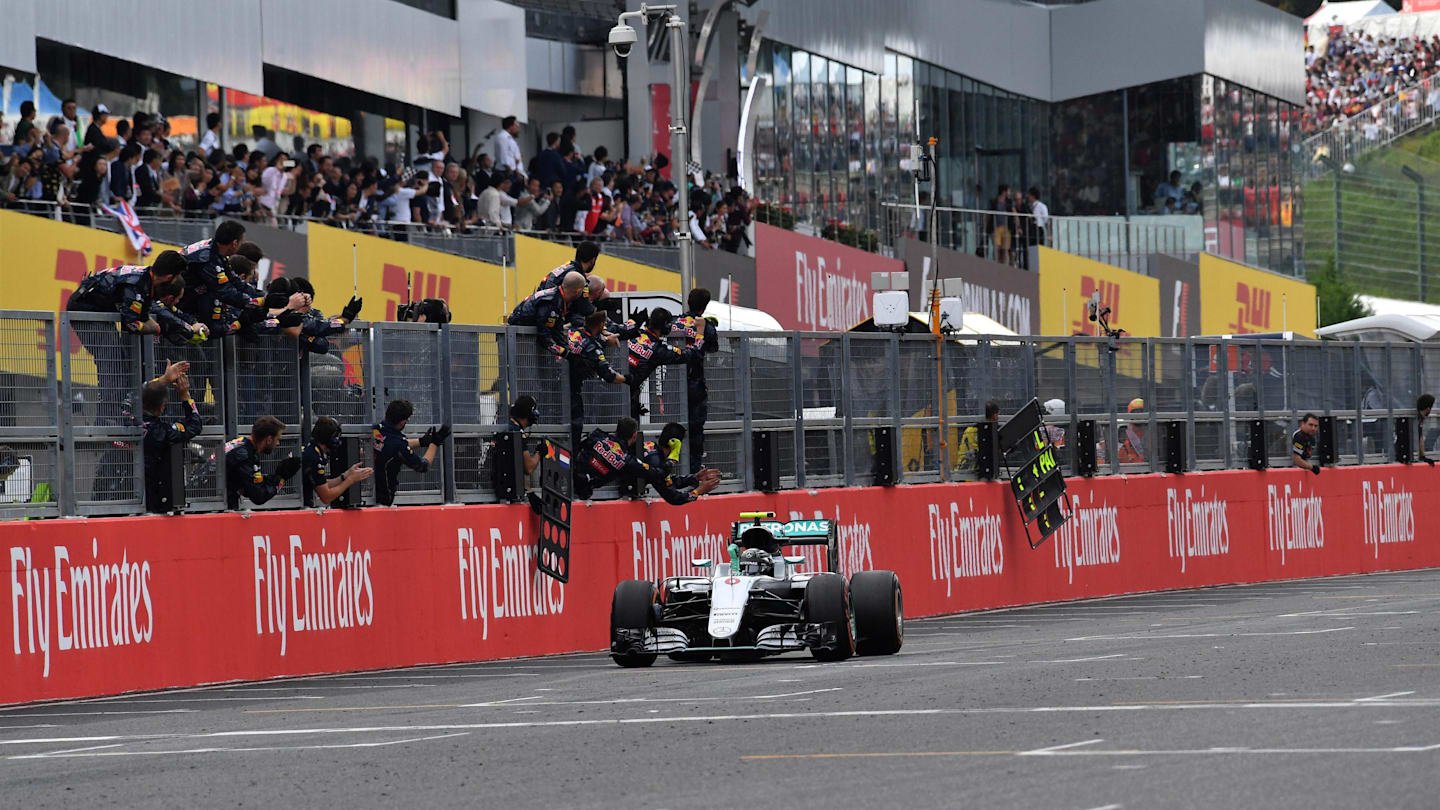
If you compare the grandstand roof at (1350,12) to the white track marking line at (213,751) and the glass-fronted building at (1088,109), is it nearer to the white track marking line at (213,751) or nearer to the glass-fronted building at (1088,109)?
the glass-fronted building at (1088,109)

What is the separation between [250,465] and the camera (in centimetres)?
1591

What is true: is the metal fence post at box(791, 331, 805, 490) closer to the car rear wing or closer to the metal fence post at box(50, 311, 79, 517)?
the car rear wing

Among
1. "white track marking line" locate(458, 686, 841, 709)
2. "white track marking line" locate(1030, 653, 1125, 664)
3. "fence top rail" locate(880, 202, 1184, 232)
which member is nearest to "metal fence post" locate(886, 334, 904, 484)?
"white track marking line" locate(1030, 653, 1125, 664)

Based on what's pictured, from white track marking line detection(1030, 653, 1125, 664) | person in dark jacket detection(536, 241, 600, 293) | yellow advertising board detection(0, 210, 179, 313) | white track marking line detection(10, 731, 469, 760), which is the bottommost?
white track marking line detection(1030, 653, 1125, 664)

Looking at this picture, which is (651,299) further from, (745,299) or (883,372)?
(745,299)

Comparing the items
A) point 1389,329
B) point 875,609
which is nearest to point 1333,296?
point 1389,329

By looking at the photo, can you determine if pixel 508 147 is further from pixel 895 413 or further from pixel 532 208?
pixel 895 413

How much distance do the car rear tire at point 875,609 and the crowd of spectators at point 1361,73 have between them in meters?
66.1

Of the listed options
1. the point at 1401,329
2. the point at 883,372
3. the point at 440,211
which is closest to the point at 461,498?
the point at 883,372

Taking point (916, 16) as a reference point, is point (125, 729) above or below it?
below

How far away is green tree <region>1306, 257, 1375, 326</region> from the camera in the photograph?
6241 centimetres

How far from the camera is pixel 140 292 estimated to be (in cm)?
1530

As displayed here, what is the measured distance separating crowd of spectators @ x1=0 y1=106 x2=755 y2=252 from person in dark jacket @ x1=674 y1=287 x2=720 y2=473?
5627mm

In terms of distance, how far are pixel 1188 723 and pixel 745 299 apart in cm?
2540
